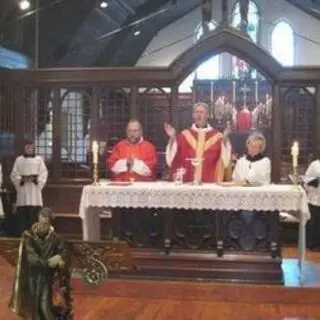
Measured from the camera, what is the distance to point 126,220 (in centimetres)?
692

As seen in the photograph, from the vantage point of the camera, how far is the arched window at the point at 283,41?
835 inches

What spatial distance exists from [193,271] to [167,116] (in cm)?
357

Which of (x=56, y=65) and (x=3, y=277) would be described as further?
(x=56, y=65)

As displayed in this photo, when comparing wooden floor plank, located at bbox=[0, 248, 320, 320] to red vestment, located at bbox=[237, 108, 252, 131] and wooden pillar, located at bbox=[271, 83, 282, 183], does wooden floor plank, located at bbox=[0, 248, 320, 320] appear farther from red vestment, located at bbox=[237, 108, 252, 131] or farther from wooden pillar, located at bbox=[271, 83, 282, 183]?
red vestment, located at bbox=[237, 108, 252, 131]

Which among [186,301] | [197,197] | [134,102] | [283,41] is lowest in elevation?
[186,301]

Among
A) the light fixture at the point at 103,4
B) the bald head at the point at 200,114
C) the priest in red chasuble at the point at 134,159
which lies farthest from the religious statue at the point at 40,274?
the light fixture at the point at 103,4

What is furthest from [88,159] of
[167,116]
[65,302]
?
[65,302]

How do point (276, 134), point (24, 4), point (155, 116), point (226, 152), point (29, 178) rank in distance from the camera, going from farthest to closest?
point (24, 4), point (155, 116), point (276, 134), point (29, 178), point (226, 152)

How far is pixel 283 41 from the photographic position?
21.2 metres

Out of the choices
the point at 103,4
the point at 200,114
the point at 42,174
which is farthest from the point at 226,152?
the point at 103,4

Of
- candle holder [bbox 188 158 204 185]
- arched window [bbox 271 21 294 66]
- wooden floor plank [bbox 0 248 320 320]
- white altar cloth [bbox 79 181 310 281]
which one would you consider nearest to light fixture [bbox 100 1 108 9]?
candle holder [bbox 188 158 204 185]

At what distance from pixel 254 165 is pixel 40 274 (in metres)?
3.31

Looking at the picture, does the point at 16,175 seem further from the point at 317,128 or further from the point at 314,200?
the point at 317,128

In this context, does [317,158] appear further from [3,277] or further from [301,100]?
[3,277]
